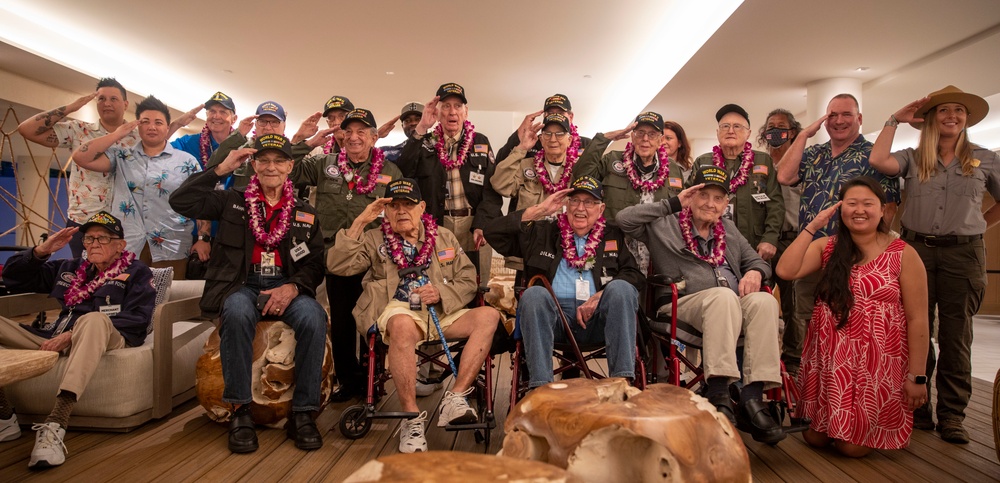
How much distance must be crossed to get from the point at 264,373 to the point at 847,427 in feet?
9.41

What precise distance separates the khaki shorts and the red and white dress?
182 cm

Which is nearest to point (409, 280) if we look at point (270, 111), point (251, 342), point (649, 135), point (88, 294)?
point (251, 342)

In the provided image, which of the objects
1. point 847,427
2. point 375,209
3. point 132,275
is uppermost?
point 375,209

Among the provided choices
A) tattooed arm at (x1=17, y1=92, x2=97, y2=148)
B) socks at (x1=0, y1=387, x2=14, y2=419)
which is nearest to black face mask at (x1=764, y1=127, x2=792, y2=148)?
tattooed arm at (x1=17, y1=92, x2=97, y2=148)

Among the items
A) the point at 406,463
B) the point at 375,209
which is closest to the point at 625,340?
the point at 375,209

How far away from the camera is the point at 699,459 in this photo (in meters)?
1.47

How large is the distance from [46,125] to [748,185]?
4651 mm

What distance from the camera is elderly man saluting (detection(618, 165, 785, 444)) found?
9.05ft

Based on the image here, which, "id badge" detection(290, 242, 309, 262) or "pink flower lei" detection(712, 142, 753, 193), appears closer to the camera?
"id badge" detection(290, 242, 309, 262)

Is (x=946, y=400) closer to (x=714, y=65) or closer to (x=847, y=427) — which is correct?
(x=847, y=427)

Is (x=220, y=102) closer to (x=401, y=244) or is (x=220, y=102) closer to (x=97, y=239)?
(x=97, y=239)

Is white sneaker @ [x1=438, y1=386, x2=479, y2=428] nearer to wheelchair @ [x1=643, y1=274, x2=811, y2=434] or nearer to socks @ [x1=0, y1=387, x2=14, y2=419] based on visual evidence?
wheelchair @ [x1=643, y1=274, x2=811, y2=434]

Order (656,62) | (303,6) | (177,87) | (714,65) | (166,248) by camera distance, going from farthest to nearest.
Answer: (177,87), (656,62), (714,65), (303,6), (166,248)

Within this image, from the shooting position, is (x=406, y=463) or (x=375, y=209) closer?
(x=406, y=463)
